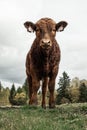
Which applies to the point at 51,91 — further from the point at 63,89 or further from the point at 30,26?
the point at 63,89

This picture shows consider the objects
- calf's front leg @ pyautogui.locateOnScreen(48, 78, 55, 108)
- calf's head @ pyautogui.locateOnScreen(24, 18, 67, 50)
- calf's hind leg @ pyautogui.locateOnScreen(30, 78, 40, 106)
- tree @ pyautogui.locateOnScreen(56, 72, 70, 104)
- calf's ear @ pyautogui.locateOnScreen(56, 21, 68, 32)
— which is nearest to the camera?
calf's head @ pyautogui.locateOnScreen(24, 18, 67, 50)

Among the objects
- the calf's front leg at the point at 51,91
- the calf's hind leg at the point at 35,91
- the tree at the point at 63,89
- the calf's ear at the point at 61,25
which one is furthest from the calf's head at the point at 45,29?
the tree at the point at 63,89

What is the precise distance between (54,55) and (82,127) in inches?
289

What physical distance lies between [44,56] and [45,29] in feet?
3.85

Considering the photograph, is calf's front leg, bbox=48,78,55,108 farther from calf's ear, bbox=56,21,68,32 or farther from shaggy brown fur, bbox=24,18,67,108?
calf's ear, bbox=56,21,68,32

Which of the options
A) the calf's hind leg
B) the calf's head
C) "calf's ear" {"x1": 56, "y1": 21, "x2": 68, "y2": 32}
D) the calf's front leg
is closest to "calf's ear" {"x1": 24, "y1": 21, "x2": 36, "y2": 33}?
the calf's head

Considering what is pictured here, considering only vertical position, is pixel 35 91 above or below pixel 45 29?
below

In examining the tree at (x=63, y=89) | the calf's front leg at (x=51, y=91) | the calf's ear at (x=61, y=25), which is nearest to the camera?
the calf's ear at (x=61, y=25)

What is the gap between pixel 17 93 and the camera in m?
164

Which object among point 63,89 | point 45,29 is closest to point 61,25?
point 45,29

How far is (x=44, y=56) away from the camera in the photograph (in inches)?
799

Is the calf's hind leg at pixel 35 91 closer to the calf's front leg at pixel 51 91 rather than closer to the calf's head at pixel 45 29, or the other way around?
the calf's front leg at pixel 51 91

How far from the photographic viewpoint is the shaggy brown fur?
1991 centimetres

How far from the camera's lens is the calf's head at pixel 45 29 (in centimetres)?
1925
